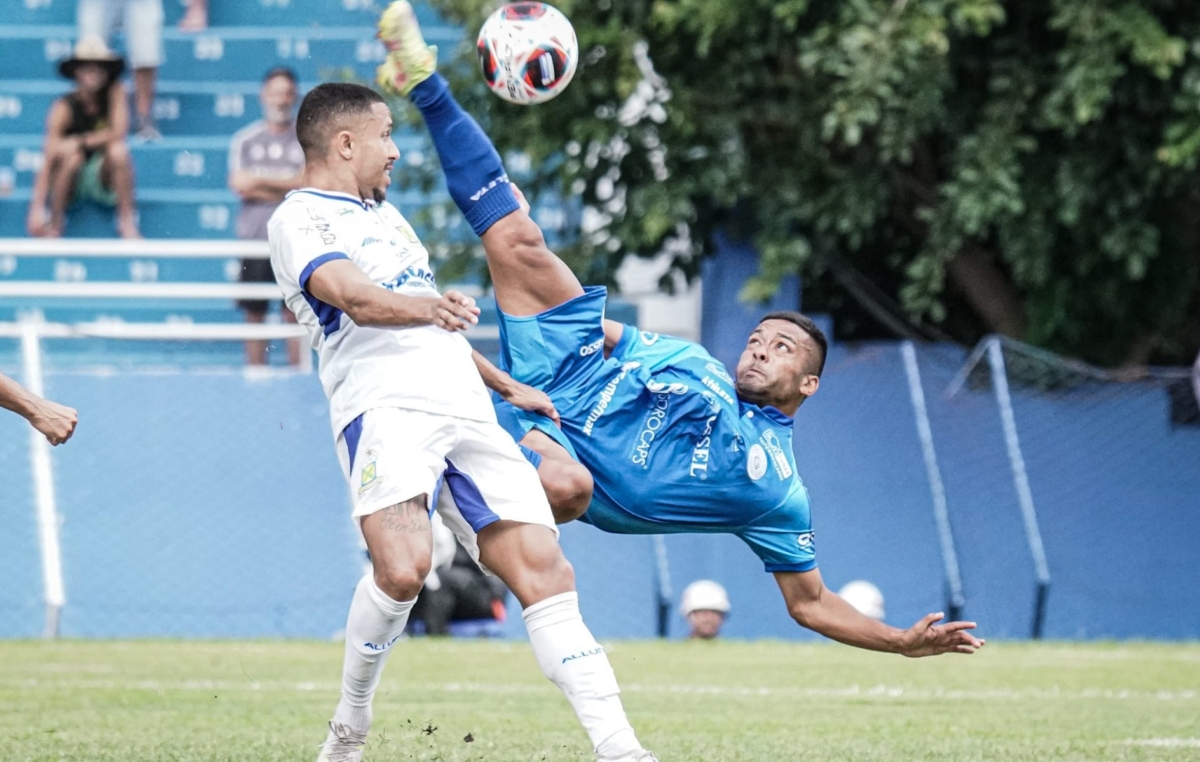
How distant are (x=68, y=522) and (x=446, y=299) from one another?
958 cm

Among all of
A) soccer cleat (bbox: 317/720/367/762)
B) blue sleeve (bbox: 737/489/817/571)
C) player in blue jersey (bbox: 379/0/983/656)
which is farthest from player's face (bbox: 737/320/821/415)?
soccer cleat (bbox: 317/720/367/762)

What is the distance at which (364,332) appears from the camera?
5395mm

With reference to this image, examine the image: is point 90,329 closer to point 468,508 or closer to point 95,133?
point 95,133

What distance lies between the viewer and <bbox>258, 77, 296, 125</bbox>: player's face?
15.8 m

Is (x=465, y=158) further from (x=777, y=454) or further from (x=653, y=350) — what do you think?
(x=777, y=454)

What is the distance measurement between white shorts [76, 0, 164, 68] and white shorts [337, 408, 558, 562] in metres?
13.2

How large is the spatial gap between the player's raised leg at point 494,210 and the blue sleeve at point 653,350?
0.28m

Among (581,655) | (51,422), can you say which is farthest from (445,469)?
(51,422)

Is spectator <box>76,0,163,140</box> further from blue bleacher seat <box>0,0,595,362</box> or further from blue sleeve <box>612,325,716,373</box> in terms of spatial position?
blue sleeve <box>612,325,716,373</box>

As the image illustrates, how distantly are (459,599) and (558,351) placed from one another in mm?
6826

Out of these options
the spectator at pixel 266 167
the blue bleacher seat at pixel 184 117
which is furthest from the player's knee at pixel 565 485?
the blue bleacher seat at pixel 184 117

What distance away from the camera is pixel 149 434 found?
14.1 m

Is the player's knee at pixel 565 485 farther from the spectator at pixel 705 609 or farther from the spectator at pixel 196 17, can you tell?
the spectator at pixel 196 17

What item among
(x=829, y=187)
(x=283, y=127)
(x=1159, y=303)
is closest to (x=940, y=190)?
Result: (x=829, y=187)
